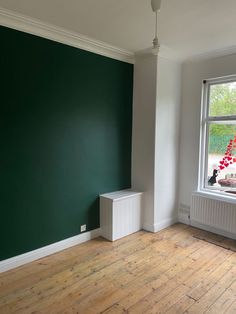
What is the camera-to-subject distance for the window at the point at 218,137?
365cm

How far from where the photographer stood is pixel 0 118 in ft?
8.46

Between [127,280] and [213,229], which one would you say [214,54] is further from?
[127,280]

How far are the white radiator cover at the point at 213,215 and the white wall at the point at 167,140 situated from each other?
1.25ft

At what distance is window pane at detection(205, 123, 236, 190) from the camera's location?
3.69 metres

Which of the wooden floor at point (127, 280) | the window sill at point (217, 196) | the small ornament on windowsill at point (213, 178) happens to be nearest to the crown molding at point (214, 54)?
the small ornament on windowsill at point (213, 178)

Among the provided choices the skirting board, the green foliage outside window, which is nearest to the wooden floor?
the skirting board

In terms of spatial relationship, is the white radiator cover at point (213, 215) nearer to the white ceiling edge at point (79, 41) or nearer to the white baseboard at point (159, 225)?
the white baseboard at point (159, 225)

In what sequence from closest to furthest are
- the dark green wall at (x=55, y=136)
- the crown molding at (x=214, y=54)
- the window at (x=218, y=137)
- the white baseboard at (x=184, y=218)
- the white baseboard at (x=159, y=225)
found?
the dark green wall at (x=55, y=136)
the crown molding at (x=214, y=54)
the window at (x=218, y=137)
the white baseboard at (x=159, y=225)
the white baseboard at (x=184, y=218)

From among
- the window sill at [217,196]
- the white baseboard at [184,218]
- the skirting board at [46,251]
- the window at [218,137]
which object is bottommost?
the skirting board at [46,251]

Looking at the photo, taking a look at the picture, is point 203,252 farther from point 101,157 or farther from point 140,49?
point 140,49

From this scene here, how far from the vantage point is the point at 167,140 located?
→ 387cm

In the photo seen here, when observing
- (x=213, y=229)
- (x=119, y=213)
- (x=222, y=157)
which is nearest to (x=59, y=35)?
(x=119, y=213)

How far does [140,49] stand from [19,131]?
2104 mm

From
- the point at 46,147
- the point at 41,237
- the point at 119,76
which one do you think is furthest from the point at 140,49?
the point at 41,237
